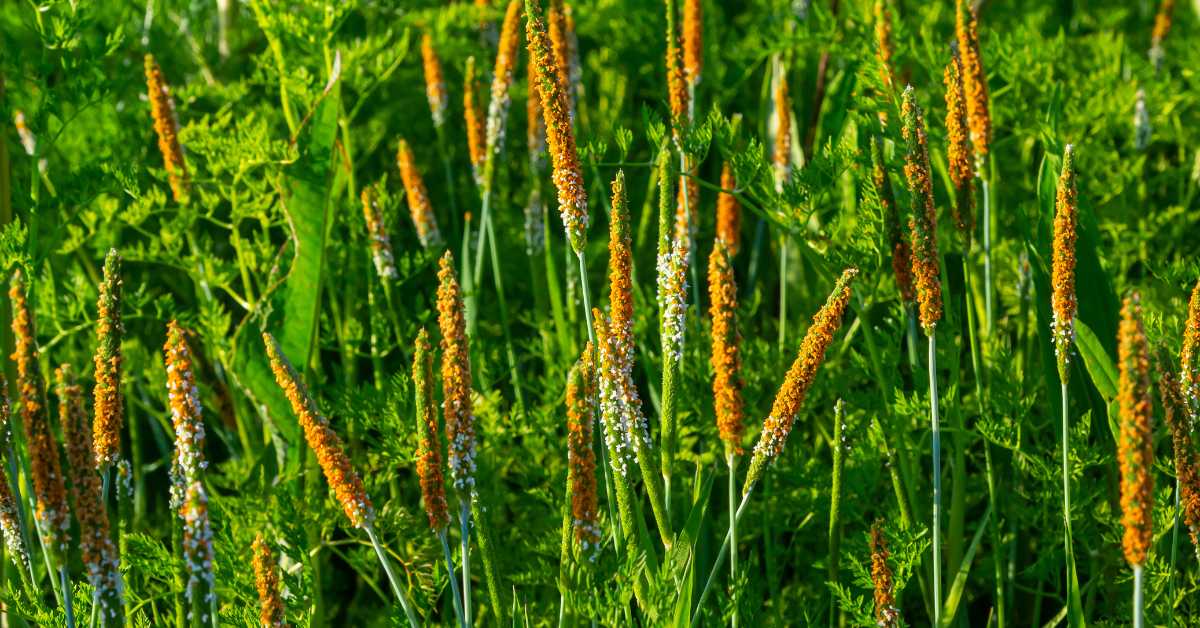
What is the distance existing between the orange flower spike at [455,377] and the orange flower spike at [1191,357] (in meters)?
0.85

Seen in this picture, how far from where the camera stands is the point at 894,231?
1.72 m

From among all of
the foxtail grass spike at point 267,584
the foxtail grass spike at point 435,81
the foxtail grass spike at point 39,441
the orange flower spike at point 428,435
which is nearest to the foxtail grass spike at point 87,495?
the foxtail grass spike at point 39,441

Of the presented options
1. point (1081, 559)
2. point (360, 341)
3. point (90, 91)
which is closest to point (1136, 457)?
point (1081, 559)

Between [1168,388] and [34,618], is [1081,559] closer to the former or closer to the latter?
[1168,388]

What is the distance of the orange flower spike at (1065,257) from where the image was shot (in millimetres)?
1479

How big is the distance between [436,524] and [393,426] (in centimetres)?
55

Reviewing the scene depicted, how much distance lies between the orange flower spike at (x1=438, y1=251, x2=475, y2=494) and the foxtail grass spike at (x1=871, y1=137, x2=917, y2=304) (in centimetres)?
64

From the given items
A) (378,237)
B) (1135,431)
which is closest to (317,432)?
(1135,431)

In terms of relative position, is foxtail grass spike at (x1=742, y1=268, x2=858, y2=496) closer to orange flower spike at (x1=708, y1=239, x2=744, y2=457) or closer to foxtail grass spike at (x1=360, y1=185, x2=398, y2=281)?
orange flower spike at (x1=708, y1=239, x2=744, y2=457)

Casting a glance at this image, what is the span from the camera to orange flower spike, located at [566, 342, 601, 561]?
138cm

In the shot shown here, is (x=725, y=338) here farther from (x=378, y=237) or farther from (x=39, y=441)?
(x=378, y=237)

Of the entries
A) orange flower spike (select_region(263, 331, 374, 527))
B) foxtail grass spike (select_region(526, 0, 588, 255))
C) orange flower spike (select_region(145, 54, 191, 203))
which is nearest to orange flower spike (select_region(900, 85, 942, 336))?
foxtail grass spike (select_region(526, 0, 588, 255))

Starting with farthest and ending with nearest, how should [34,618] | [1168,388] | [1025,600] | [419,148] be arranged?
[419,148] < [1025,600] < [34,618] < [1168,388]

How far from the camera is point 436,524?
4.79 feet
